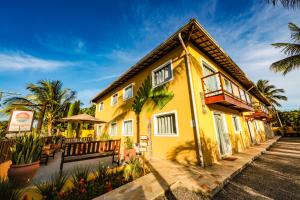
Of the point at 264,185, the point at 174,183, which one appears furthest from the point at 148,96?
the point at 264,185

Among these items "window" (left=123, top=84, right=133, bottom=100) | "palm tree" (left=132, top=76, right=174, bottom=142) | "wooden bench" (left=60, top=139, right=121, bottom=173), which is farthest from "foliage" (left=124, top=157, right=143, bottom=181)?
"window" (left=123, top=84, right=133, bottom=100)

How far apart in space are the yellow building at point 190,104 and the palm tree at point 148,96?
28 cm

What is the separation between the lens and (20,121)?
7.59m

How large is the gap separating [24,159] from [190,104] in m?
6.32

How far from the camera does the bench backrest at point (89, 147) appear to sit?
4902mm

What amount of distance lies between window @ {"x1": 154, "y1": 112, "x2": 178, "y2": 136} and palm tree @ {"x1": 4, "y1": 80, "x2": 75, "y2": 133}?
1614cm

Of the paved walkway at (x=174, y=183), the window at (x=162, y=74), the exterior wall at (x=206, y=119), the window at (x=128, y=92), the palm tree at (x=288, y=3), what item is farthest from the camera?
the window at (x=128, y=92)

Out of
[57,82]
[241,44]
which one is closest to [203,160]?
[241,44]

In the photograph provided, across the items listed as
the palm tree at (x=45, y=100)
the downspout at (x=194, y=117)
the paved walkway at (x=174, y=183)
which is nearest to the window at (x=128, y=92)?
the downspout at (x=194, y=117)

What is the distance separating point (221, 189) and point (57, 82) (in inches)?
885

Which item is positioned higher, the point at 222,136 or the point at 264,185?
the point at 222,136

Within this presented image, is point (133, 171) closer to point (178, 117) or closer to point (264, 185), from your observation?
point (178, 117)

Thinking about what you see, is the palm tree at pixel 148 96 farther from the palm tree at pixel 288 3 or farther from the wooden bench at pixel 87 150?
the palm tree at pixel 288 3

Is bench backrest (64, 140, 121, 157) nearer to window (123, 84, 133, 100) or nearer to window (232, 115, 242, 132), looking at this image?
window (123, 84, 133, 100)
